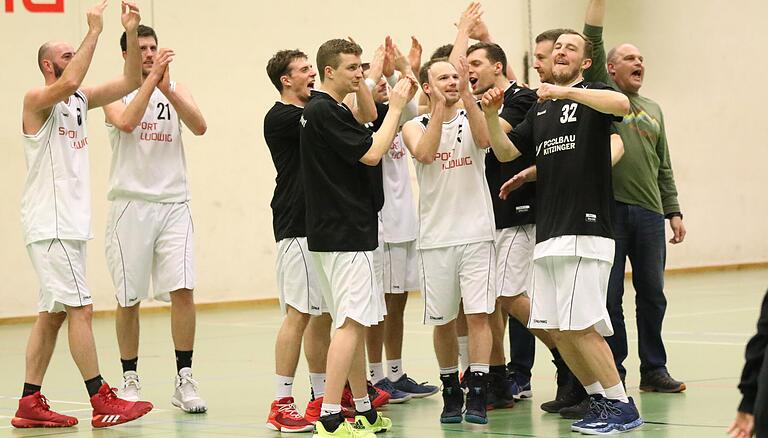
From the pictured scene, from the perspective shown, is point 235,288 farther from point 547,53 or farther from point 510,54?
point 547,53

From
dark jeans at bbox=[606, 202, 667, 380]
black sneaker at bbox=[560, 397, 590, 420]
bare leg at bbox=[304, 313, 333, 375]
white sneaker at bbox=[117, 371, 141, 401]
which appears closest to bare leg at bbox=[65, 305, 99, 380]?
white sneaker at bbox=[117, 371, 141, 401]

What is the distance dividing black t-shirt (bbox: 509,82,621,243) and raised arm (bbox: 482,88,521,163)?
0.99 ft

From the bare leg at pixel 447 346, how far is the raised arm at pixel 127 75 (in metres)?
2.40

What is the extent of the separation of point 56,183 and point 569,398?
326 centimetres

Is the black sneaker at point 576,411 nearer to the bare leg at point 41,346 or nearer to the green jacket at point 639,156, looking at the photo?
the green jacket at point 639,156

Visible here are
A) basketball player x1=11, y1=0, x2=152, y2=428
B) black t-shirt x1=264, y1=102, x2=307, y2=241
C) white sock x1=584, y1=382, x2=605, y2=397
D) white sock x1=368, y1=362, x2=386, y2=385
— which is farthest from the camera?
white sock x1=368, y1=362, x2=386, y2=385

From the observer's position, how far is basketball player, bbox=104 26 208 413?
24.4 feet

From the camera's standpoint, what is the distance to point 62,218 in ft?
23.0

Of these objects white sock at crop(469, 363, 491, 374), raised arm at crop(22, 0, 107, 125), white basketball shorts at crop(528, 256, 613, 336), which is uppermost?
raised arm at crop(22, 0, 107, 125)

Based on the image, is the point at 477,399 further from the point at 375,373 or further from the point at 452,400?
the point at 375,373

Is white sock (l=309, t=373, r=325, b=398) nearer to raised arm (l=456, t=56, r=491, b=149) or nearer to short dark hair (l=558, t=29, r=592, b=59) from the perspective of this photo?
raised arm (l=456, t=56, r=491, b=149)

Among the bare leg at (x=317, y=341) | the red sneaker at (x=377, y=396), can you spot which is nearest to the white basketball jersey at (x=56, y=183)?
the bare leg at (x=317, y=341)

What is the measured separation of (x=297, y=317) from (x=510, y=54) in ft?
36.9

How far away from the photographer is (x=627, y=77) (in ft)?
24.7
